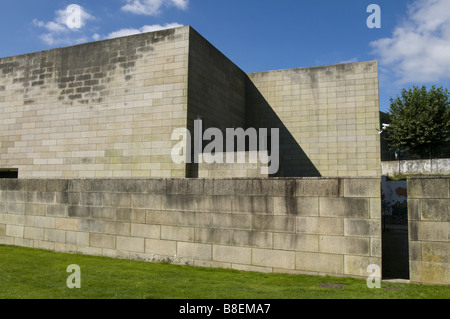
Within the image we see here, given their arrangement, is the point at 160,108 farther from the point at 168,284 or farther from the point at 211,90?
the point at 168,284

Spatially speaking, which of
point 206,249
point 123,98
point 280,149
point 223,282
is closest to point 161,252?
point 206,249

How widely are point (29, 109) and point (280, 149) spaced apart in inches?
474

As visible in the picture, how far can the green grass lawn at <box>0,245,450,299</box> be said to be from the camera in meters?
5.02

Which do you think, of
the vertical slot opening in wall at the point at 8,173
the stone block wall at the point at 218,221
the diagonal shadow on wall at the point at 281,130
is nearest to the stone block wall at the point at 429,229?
the stone block wall at the point at 218,221

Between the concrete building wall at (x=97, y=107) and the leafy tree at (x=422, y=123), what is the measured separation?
21.6 meters

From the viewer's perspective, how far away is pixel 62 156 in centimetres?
1456

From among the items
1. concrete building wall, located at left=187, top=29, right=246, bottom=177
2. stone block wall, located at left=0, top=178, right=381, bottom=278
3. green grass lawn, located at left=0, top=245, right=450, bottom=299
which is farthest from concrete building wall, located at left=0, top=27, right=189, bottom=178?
green grass lawn, located at left=0, top=245, right=450, bottom=299

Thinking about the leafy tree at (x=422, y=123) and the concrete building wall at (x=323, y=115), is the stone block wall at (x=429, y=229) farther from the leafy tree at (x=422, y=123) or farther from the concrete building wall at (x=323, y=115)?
the leafy tree at (x=422, y=123)

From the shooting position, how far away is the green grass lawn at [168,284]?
16.5 feet

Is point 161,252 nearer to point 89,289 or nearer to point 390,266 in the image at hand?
point 89,289

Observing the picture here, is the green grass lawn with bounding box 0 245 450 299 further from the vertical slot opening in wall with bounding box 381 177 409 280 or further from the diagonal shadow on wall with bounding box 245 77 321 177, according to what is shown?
the diagonal shadow on wall with bounding box 245 77 321 177

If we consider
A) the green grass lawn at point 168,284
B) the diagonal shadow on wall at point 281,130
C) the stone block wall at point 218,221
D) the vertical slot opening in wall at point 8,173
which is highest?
the diagonal shadow on wall at point 281,130
